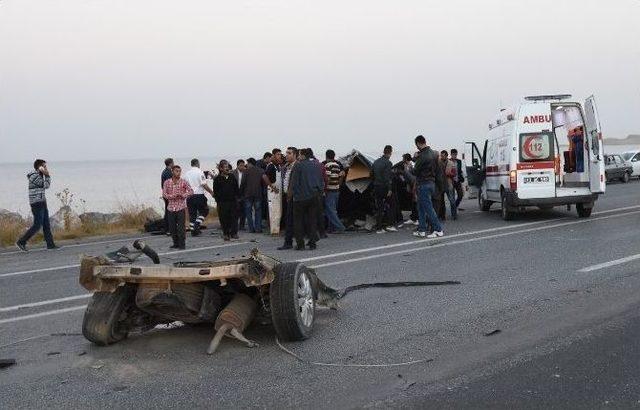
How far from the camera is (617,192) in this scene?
86.0 ft

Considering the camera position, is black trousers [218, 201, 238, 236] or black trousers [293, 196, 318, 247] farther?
black trousers [218, 201, 238, 236]

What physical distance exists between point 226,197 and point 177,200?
1740mm

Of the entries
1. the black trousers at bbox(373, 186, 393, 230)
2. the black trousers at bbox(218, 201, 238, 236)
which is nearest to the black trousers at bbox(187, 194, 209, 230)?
the black trousers at bbox(218, 201, 238, 236)

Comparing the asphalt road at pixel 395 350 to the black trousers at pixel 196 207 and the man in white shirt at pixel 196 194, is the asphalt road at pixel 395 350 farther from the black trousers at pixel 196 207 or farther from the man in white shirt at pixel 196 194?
the man in white shirt at pixel 196 194

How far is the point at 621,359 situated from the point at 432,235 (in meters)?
8.84

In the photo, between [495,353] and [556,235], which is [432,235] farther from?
[495,353]

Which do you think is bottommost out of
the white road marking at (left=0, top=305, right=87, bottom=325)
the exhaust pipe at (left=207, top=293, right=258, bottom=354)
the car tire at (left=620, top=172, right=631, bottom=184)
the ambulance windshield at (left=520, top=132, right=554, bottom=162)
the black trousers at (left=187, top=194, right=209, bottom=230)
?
the car tire at (left=620, top=172, right=631, bottom=184)

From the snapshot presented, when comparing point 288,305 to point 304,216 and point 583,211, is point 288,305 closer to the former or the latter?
point 304,216

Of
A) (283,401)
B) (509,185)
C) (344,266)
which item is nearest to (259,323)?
(283,401)

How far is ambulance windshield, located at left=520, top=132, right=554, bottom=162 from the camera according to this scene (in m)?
16.1

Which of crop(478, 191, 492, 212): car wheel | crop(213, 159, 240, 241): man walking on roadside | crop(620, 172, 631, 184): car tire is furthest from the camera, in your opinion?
crop(620, 172, 631, 184): car tire

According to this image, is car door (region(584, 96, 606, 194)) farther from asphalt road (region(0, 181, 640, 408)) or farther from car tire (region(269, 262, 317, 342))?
car tire (region(269, 262, 317, 342))

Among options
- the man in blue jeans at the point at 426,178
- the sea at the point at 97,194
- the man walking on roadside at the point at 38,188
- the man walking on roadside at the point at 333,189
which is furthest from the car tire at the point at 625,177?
the man walking on roadside at the point at 38,188

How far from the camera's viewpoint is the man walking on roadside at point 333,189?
15.5 meters
